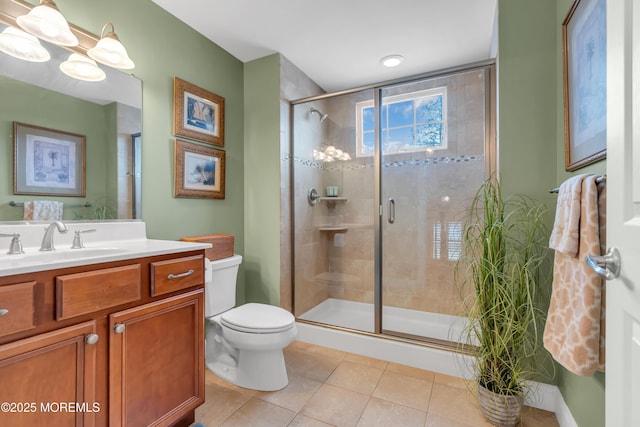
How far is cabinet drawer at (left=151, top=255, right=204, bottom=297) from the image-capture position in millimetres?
1235

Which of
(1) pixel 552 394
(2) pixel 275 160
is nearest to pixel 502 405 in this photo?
(1) pixel 552 394

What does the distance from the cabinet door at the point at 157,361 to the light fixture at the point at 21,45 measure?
1.25 metres

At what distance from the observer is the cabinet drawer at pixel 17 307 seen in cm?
82

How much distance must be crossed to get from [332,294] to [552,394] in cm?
179

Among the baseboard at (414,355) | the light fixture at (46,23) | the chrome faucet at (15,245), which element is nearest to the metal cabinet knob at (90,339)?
the chrome faucet at (15,245)

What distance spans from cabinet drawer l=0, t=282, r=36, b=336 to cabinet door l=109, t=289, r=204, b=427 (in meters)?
0.24

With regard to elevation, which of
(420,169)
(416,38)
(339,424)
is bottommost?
(339,424)

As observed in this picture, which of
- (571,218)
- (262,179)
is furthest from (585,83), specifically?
(262,179)

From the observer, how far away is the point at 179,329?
1.33 metres

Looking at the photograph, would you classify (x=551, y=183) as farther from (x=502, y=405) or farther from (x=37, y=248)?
(x=37, y=248)

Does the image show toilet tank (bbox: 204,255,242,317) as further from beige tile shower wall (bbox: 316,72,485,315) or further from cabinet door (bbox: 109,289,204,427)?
beige tile shower wall (bbox: 316,72,485,315)

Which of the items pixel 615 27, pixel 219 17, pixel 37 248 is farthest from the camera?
pixel 219 17

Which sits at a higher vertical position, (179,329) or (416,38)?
(416,38)

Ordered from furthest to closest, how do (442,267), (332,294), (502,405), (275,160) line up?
(332,294), (442,267), (275,160), (502,405)
